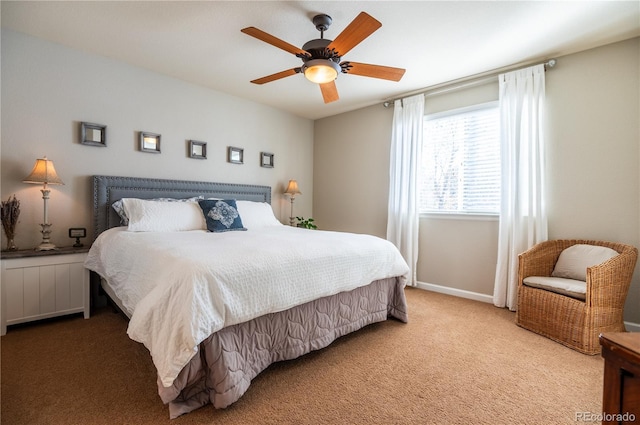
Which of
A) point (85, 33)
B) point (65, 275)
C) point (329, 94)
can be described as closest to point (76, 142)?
point (85, 33)

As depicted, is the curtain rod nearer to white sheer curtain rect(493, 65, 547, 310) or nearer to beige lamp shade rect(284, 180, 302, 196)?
white sheer curtain rect(493, 65, 547, 310)

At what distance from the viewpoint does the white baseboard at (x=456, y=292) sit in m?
3.41

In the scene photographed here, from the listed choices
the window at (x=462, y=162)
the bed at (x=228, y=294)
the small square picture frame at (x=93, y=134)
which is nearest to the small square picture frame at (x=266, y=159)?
the bed at (x=228, y=294)

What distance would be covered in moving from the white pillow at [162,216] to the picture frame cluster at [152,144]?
0.72 meters

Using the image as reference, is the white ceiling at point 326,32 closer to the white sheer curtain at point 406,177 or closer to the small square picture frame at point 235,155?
the white sheer curtain at point 406,177

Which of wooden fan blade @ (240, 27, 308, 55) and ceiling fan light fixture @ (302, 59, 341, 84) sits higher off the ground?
wooden fan blade @ (240, 27, 308, 55)

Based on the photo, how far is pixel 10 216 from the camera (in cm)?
255

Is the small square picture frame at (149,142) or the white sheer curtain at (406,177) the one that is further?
the white sheer curtain at (406,177)

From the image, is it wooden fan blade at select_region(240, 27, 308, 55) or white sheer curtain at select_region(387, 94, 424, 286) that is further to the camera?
white sheer curtain at select_region(387, 94, 424, 286)

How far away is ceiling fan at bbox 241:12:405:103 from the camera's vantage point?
1982 millimetres

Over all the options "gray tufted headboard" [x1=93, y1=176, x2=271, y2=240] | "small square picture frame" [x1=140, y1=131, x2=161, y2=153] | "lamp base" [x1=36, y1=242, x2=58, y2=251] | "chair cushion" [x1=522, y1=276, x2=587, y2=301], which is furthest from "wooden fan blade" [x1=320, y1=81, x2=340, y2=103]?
"lamp base" [x1=36, y1=242, x2=58, y2=251]

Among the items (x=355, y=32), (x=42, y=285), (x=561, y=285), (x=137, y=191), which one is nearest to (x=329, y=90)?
(x=355, y=32)

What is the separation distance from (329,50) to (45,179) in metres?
2.64

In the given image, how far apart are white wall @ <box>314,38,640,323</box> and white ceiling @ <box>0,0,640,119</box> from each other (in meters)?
0.28
